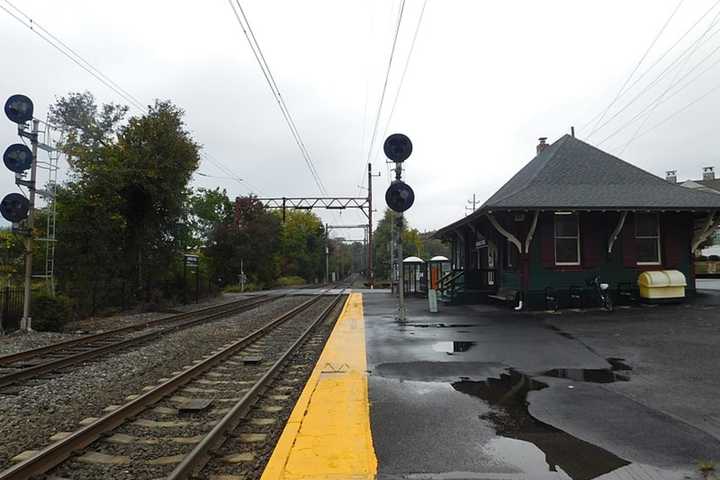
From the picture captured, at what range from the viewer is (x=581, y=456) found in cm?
425

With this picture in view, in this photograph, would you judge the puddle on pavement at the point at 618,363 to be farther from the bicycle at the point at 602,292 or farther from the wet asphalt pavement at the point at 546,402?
the bicycle at the point at 602,292

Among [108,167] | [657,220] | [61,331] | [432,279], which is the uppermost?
[108,167]

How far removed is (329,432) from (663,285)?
13.9 m

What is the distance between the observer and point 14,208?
46.2 ft

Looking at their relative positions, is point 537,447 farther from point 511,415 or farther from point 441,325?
point 441,325

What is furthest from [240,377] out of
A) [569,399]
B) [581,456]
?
[581,456]

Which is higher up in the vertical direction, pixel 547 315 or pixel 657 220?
pixel 657 220

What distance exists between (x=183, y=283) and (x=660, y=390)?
26608 millimetres

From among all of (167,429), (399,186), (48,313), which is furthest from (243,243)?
(167,429)

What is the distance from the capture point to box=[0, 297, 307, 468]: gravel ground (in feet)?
17.7

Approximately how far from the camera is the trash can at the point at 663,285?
15.4 m

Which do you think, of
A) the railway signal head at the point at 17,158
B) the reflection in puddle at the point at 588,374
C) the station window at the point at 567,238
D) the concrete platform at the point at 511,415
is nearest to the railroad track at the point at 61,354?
the concrete platform at the point at 511,415

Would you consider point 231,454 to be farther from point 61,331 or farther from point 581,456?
point 61,331

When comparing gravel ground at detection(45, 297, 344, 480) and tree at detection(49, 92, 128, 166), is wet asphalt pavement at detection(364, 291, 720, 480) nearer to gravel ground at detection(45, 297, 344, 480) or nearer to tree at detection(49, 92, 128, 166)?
gravel ground at detection(45, 297, 344, 480)
